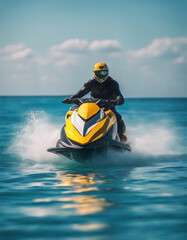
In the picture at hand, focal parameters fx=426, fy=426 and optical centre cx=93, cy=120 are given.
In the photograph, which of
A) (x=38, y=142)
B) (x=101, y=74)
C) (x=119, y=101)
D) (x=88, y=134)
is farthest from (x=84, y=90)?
(x=38, y=142)

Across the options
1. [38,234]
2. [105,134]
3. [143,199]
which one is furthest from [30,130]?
[38,234]

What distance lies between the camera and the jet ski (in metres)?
6.97

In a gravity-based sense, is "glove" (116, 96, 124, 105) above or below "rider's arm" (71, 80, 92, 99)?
below

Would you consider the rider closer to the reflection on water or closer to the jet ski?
the jet ski

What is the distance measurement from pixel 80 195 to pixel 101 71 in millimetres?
3340

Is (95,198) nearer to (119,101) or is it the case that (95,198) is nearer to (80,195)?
(80,195)

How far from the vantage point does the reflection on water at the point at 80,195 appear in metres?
4.75

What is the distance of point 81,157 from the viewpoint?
7.14m

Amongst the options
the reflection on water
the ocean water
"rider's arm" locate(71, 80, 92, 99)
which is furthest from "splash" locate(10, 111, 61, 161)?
the reflection on water

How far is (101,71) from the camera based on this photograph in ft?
26.5

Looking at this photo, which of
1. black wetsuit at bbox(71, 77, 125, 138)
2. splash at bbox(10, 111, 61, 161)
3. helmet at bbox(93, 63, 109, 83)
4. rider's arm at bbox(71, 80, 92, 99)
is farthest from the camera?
splash at bbox(10, 111, 61, 161)

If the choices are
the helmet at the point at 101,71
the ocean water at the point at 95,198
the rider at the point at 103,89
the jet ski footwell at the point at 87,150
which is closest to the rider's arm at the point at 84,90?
the rider at the point at 103,89

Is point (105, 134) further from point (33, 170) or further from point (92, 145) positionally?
point (33, 170)

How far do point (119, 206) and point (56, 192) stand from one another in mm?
1062
